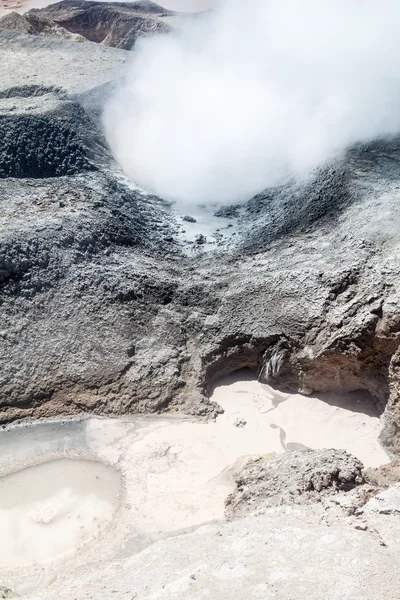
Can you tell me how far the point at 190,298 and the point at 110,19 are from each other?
616 inches

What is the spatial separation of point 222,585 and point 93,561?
160 centimetres

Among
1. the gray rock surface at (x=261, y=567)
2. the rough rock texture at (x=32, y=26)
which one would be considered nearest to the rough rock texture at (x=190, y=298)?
the gray rock surface at (x=261, y=567)

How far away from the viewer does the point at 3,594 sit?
4.14 meters

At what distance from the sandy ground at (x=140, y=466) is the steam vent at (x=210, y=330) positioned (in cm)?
2

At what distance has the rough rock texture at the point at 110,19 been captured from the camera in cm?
1706

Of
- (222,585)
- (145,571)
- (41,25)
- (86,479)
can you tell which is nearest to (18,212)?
(86,479)

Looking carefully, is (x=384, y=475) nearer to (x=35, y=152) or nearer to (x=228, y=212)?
(x=228, y=212)

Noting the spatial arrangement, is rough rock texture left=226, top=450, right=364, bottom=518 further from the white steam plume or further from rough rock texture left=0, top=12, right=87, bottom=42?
rough rock texture left=0, top=12, right=87, bottom=42

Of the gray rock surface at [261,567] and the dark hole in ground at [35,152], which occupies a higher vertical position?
the dark hole in ground at [35,152]

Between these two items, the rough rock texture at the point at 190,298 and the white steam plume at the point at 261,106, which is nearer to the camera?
the rough rock texture at the point at 190,298

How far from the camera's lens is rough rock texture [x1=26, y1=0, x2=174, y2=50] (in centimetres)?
1706

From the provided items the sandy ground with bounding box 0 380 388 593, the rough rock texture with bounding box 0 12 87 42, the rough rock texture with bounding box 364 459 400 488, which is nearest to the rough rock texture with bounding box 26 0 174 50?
the rough rock texture with bounding box 0 12 87 42

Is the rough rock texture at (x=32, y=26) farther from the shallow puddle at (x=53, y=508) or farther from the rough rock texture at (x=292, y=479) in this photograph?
the rough rock texture at (x=292, y=479)

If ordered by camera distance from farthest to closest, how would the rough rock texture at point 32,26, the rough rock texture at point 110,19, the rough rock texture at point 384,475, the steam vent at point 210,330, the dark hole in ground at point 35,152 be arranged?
the rough rock texture at point 110,19 → the rough rock texture at point 32,26 → the dark hole in ground at point 35,152 → the rough rock texture at point 384,475 → the steam vent at point 210,330
